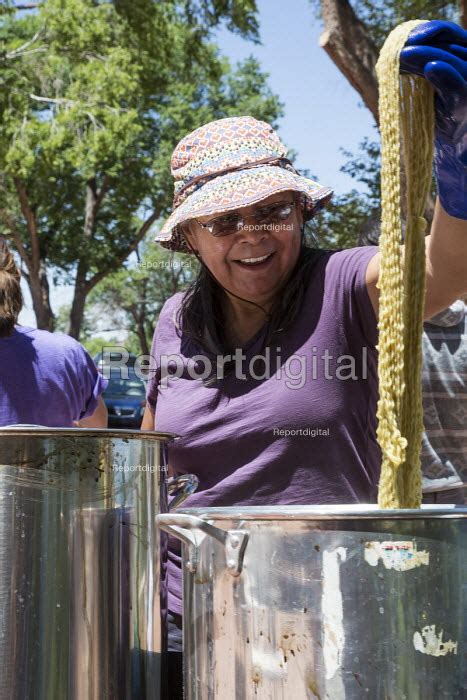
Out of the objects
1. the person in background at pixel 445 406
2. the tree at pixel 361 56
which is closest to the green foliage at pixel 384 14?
the tree at pixel 361 56

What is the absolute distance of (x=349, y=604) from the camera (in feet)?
→ 2.89

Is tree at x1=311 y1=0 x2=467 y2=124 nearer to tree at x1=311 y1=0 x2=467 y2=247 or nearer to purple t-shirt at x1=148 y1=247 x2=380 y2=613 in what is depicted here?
tree at x1=311 y1=0 x2=467 y2=247

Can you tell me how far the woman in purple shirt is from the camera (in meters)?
1.62

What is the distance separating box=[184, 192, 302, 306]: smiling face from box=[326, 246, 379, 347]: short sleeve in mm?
137

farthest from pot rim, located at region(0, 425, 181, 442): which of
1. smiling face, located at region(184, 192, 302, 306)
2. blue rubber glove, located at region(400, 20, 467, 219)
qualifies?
smiling face, located at region(184, 192, 302, 306)

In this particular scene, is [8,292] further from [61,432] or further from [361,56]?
[361,56]

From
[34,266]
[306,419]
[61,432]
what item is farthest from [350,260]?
[34,266]

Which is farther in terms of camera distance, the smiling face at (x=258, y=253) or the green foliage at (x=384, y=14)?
the green foliage at (x=384, y=14)

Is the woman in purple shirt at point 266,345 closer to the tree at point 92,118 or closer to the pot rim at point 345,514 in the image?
the pot rim at point 345,514

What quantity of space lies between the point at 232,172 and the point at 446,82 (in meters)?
0.74

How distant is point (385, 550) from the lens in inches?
34.7

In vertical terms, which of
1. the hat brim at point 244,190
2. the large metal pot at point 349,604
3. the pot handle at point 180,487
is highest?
the hat brim at point 244,190

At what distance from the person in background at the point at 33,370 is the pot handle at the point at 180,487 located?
123 cm

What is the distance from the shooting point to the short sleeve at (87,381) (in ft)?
9.25
